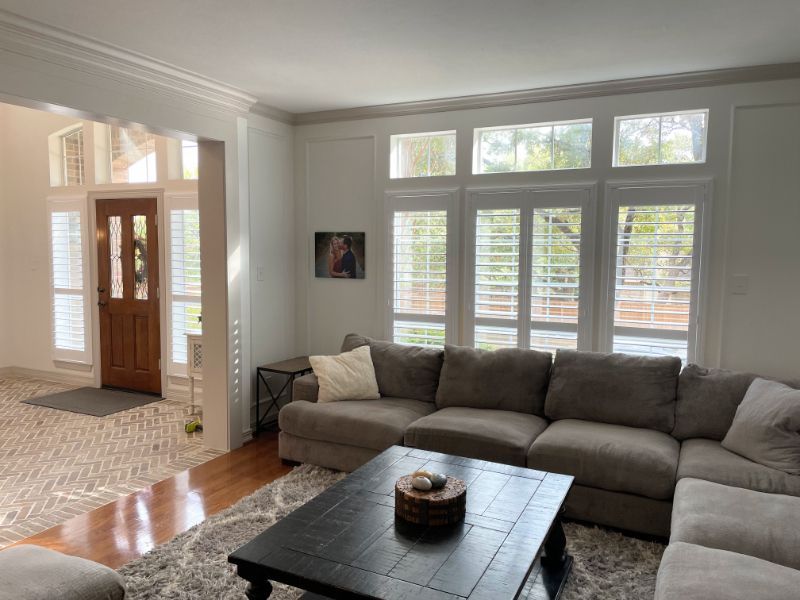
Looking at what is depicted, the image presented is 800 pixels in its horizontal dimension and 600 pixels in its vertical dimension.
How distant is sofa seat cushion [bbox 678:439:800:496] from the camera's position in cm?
285

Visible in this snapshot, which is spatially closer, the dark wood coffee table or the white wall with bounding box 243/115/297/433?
the dark wood coffee table

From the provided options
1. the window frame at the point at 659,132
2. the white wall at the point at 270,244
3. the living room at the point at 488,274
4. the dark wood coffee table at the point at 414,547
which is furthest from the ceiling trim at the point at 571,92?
the dark wood coffee table at the point at 414,547

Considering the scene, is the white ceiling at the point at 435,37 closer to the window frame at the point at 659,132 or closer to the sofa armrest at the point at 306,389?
the window frame at the point at 659,132

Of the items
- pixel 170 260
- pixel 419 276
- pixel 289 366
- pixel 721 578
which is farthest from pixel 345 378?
pixel 721 578

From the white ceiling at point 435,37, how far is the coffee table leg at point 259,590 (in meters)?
2.54

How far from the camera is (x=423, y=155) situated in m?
4.91

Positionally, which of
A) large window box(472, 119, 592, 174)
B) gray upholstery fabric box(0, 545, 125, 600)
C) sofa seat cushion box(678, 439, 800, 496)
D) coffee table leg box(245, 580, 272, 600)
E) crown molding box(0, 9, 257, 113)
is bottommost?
coffee table leg box(245, 580, 272, 600)

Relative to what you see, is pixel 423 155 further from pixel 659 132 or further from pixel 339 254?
pixel 659 132

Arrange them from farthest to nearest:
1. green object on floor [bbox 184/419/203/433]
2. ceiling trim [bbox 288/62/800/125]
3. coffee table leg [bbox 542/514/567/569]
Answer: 1. green object on floor [bbox 184/419/203/433]
2. ceiling trim [bbox 288/62/800/125]
3. coffee table leg [bbox 542/514/567/569]

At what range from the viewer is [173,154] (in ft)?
18.8

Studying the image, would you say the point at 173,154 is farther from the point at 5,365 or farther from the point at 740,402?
the point at 740,402

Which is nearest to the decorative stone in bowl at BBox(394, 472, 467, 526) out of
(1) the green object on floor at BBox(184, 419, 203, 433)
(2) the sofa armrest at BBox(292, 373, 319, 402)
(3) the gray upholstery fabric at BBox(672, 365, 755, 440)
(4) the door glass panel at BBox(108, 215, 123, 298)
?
(3) the gray upholstery fabric at BBox(672, 365, 755, 440)

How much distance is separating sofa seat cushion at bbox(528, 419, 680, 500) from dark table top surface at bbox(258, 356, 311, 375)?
211 centimetres

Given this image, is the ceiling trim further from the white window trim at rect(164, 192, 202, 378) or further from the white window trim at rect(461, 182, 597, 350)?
the white window trim at rect(164, 192, 202, 378)
